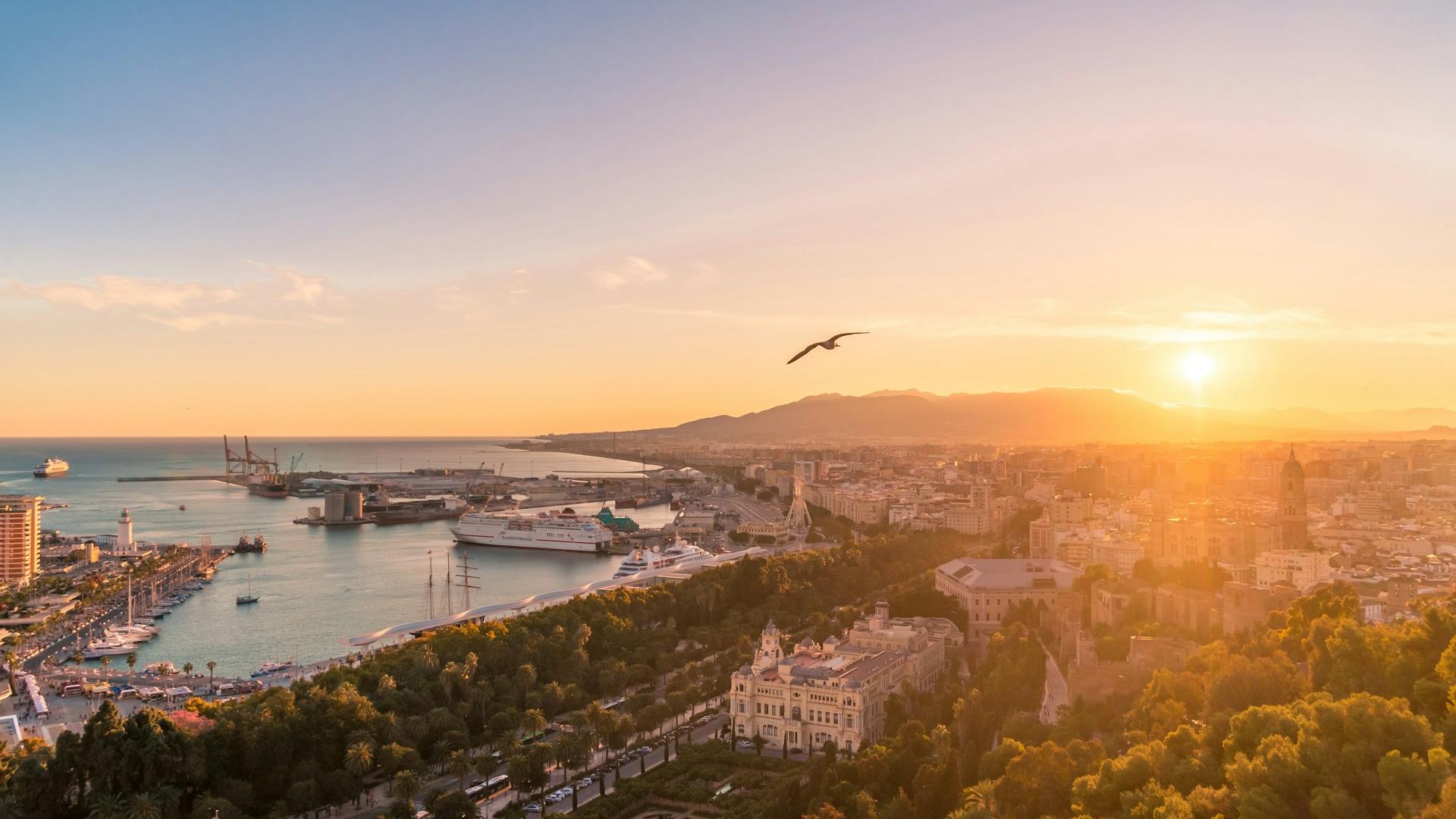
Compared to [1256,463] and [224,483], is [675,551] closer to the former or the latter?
[1256,463]

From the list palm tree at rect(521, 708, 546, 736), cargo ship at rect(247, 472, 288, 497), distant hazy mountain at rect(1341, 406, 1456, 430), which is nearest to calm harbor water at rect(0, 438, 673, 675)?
cargo ship at rect(247, 472, 288, 497)

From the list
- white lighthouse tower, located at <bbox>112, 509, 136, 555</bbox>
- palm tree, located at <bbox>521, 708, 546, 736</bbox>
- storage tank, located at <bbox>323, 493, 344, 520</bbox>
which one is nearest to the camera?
palm tree, located at <bbox>521, 708, 546, 736</bbox>

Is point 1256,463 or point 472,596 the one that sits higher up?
point 1256,463

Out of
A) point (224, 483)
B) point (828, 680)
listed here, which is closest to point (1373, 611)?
point (828, 680)

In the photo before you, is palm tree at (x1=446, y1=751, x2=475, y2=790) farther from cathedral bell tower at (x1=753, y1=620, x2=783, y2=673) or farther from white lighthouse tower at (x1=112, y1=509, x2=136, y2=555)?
white lighthouse tower at (x1=112, y1=509, x2=136, y2=555)

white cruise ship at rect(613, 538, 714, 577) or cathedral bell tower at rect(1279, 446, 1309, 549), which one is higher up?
cathedral bell tower at rect(1279, 446, 1309, 549)

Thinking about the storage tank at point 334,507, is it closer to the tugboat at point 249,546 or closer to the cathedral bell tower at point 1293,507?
the tugboat at point 249,546
